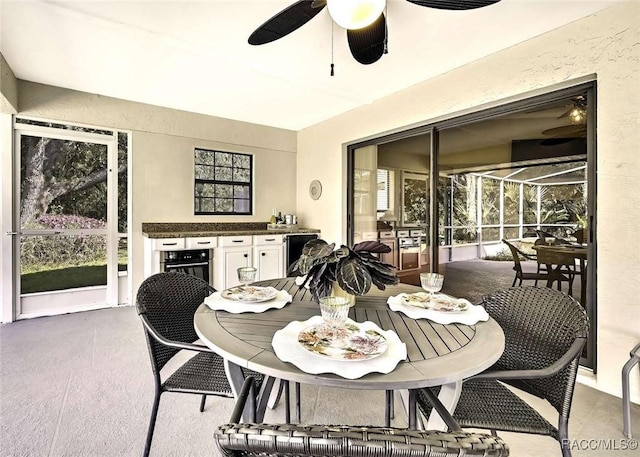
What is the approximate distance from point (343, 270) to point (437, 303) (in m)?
0.53

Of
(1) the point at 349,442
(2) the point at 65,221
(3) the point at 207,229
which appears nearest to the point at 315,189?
(3) the point at 207,229

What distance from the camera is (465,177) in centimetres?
328

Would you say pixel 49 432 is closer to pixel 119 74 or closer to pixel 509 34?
pixel 119 74

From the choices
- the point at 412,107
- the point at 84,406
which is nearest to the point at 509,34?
the point at 412,107

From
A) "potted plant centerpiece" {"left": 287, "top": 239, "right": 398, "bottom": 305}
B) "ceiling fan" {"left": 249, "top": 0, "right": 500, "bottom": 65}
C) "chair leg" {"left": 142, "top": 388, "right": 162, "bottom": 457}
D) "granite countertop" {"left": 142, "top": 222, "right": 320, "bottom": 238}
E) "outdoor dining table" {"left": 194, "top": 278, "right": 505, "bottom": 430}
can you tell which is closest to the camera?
"outdoor dining table" {"left": 194, "top": 278, "right": 505, "bottom": 430}

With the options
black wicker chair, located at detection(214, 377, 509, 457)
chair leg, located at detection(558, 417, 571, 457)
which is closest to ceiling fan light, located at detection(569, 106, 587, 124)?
chair leg, located at detection(558, 417, 571, 457)

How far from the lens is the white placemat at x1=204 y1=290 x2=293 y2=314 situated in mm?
1509

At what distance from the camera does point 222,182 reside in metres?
4.98

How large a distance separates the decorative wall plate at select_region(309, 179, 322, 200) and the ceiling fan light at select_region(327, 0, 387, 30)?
340cm

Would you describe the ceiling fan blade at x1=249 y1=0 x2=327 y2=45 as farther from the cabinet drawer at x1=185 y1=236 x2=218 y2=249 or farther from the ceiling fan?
the cabinet drawer at x1=185 y1=236 x2=218 y2=249

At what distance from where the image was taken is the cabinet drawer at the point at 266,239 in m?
4.56

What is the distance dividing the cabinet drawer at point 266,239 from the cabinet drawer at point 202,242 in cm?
54

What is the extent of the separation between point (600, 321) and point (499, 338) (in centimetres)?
160

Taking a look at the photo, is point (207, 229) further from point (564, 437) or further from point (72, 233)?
point (564, 437)
